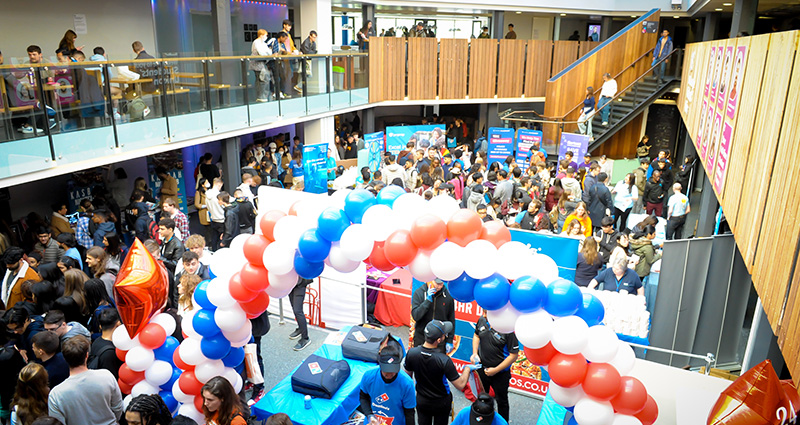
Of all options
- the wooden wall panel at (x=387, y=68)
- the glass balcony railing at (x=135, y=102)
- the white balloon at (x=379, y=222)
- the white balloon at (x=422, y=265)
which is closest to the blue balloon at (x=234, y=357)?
the white balloon at (x=379, y=222)

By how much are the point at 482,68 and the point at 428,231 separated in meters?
14.5

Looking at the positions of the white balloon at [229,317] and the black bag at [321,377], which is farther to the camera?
the black bag at [321,377]

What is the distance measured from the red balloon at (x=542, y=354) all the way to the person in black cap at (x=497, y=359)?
2.65 ft

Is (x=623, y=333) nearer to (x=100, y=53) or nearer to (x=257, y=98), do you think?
(x=257, y=98)

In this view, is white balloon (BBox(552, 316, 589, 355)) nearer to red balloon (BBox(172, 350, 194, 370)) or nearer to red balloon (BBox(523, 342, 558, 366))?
red balloon (BBox(523, 342, 558, 366))

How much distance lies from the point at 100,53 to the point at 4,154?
11.1ft

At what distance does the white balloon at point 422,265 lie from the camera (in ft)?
14.4

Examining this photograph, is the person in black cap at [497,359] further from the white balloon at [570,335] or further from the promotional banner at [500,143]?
the promotional banner at [500,143]

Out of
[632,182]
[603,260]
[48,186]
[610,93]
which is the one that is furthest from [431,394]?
[610,93]

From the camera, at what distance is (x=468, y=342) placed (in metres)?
6.62

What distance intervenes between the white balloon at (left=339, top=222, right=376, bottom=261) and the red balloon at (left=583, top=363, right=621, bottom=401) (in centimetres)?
191

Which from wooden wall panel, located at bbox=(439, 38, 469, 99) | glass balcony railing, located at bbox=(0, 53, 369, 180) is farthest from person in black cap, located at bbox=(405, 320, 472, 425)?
wooden wall panel, located at bbox=(439, 38, 469, 99)

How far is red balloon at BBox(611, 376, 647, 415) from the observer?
4047 millimetres

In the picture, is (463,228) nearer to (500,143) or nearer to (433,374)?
(433,374)
